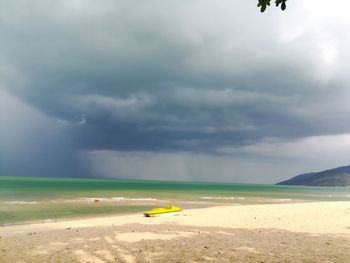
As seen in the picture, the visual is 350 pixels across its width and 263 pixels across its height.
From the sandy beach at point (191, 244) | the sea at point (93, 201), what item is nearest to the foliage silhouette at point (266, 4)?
Answer: the sandy beach at point (191, 244)

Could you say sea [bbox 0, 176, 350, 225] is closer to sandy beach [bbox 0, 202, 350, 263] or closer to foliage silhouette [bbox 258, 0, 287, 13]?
sandy beach [bbox 0, 202, 350, 263]

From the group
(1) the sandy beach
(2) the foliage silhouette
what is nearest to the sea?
(1) the sandy beach

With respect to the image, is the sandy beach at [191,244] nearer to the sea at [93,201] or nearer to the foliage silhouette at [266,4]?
the foliage silhouette at [266,4]

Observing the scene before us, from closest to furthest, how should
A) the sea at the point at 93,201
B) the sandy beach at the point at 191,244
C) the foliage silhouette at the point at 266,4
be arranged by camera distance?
the foliage silhouette at the point at 266,4 → the sandy beach at the point at 191,244 → the sea at the point at 93,201

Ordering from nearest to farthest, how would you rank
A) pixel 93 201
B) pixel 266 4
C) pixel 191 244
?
pixel 266 4, pixel 191 244, pixel 93 201

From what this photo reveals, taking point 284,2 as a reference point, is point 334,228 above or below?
below

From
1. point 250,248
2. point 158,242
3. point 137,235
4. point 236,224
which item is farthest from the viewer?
point 236,224

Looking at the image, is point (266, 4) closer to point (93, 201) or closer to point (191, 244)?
point (191, 244)

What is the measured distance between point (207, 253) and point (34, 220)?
60.8 feet

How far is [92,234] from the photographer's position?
16266 millimetres

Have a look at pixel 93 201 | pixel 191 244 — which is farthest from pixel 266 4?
pixel 93 201

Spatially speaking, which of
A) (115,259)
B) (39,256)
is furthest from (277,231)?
(39,256)

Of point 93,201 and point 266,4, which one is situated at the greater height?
point 266,4

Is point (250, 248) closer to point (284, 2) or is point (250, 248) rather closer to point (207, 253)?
point (207, 253)
